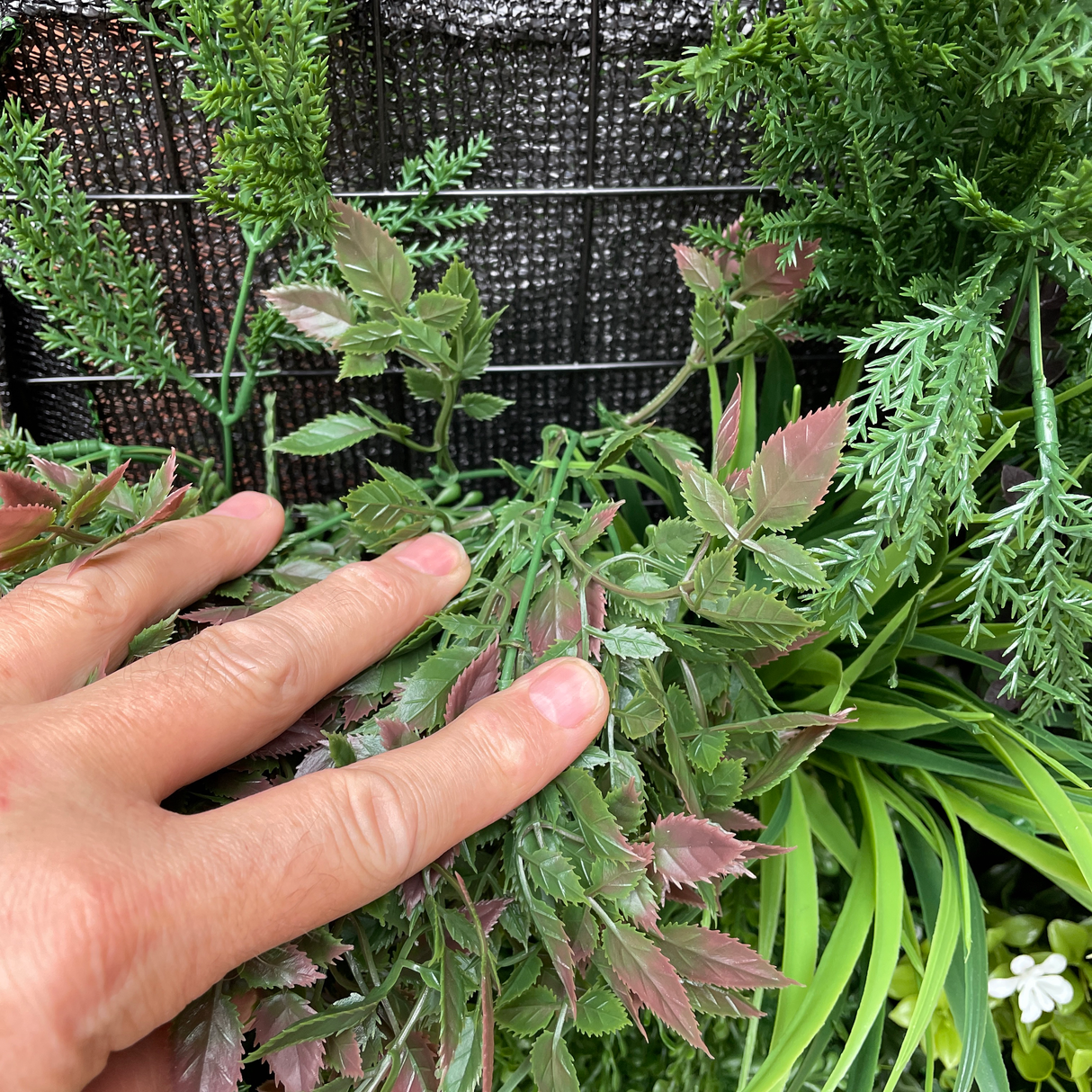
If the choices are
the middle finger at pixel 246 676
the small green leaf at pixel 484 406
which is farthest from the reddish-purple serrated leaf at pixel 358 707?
the small green leaf at pixel 484 406

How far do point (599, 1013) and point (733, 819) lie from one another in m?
0.12

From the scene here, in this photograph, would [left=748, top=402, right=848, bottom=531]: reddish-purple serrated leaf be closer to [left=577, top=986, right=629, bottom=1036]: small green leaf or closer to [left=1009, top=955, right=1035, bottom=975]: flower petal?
[left=577, top=986, right=629, bottom=1036]: small green leaf

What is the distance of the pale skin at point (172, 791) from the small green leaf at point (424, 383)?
0.14 metres

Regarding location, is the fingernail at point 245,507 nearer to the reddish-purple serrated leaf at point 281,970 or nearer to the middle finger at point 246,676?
the middle finger at point 246,676

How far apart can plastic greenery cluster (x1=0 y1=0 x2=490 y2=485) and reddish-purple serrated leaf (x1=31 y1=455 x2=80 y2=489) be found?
0.17 metres

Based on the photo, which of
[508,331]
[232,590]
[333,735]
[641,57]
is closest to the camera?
[333,735]

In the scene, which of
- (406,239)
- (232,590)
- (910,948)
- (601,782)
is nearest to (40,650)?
(232,590)

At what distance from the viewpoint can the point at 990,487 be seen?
549 mm

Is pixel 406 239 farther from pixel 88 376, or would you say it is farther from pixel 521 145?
pixel 88 376

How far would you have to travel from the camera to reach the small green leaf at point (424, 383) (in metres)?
0.52

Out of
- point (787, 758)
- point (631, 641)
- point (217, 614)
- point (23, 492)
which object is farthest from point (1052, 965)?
point (23, 492)

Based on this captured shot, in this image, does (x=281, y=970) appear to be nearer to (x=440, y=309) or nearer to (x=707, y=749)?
(x=707, y=749)

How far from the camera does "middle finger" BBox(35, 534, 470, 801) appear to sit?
0.35 meters

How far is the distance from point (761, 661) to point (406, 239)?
50 cm
